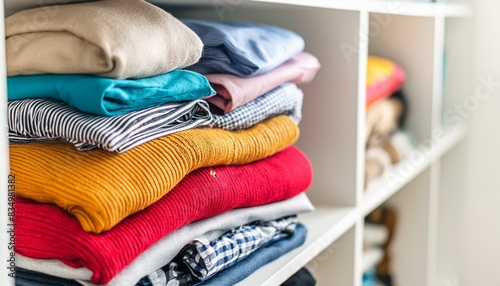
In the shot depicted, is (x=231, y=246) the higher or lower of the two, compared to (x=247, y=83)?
lower

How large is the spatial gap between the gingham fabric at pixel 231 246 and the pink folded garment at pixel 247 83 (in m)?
0.14

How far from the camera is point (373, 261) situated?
142cm

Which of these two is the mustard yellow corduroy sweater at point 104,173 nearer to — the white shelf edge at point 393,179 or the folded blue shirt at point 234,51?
the folded blue shirt at point 234,51

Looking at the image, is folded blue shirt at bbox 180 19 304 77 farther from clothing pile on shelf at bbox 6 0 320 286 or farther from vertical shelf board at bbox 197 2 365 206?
vertical shelf board at bbox 197 2 365 206

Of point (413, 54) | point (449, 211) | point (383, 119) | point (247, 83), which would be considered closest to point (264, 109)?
point (247, 83)

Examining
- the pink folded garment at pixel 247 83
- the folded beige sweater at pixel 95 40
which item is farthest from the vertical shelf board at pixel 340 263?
the folded beige sweater at pixel 95 40

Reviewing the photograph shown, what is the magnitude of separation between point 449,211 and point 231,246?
112cm

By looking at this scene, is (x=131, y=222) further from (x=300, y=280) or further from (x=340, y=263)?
(x=340, y=263)

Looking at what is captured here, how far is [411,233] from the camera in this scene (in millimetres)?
1465

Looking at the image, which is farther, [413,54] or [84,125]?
[413,54]

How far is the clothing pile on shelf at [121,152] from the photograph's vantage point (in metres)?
0.56

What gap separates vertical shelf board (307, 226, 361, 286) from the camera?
3.39 feet

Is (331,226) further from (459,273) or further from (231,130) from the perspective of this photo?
(459,273)

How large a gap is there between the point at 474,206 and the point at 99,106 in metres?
1.46
